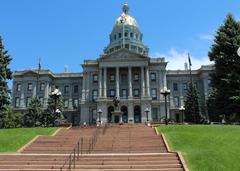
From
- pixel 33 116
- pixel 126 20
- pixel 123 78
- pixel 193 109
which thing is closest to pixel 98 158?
pixel 193 109

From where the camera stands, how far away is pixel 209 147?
24.8 meters

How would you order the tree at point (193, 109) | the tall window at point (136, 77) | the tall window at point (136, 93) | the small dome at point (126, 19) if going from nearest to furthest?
the tree at point (193, 109)
the tall window at point (136, 93)
the tall window at point (136, 77)
the small dome at point (126, 19)

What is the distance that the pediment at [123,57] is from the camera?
8256cm

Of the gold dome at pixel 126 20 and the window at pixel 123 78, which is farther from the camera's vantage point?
the gold dome at pixel 126 20

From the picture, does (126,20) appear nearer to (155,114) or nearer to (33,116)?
(155,114)

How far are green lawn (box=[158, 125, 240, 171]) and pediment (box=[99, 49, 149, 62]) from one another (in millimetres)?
48770

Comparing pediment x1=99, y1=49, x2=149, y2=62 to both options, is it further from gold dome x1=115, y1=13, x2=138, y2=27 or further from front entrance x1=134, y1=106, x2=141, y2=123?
gold dome x1=115, y1=13, x2=138, y2=27

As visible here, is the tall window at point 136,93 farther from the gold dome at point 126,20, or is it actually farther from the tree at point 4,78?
the tree at point 4,78

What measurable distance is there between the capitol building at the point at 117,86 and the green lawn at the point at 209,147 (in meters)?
41.1

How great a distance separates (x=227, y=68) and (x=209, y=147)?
1832cm

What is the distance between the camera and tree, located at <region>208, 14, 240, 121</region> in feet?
131

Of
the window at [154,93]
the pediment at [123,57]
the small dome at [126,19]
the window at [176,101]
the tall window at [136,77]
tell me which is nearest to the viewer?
the pediment at [123,57]

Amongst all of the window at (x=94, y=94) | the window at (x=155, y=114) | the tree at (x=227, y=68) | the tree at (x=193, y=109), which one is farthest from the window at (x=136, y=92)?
the tree at (x=227, y=68)

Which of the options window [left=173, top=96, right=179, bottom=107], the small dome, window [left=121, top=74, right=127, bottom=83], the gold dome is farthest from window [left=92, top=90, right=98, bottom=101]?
the gold dome
